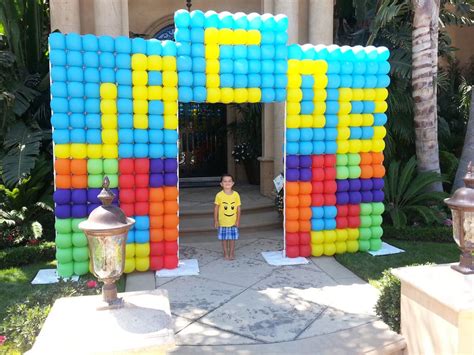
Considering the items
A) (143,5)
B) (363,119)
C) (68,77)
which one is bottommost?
(363,119)

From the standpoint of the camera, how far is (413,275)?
4203 millimetres

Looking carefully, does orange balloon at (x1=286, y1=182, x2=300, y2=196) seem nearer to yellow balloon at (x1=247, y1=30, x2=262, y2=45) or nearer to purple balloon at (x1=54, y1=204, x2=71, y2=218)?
yellow balloon at (x1=247, y1=30, x2=262, y2=45)

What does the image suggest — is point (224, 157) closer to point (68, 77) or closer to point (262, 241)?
point (262, 241)

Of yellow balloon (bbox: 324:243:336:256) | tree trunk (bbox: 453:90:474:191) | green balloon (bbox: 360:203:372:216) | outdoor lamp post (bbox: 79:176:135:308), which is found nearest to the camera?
outdoor lamp post (bbox: 79:176:135:308)

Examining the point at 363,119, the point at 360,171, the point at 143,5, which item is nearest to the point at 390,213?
the point at 360,171

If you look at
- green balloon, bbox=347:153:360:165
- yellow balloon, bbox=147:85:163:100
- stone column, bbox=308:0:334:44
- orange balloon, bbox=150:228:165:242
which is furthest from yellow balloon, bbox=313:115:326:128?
stone column, bbox=308:0:334:44

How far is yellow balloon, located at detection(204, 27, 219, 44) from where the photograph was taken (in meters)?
6.89

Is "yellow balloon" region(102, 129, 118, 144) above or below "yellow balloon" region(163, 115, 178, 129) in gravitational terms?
below

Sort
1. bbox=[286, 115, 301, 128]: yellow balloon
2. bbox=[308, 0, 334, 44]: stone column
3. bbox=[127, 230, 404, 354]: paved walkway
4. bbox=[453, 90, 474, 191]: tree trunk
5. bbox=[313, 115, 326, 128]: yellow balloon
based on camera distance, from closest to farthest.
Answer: bbox=[127, 230, 404, 354]: paved walkway → bbox=[286, 115, 301, 128]: yellow balloon → bbox=[313, 115, 326, 128]: yellow balloon → bbox=[453, 90, 474, 191]: tree trunk → bbox=[308, 0, 334, 44]: stone column

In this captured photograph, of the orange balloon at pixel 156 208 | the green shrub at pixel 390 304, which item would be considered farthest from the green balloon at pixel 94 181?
the green shrub at pixel 390 304

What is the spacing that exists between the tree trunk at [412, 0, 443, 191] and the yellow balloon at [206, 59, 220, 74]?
4.51 metres

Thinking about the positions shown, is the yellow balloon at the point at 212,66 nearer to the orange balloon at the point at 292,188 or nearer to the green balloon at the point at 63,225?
the orange balloon at the point at 292,188

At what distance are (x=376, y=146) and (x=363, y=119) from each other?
0.52m

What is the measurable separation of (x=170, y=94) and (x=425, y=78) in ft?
17.2
